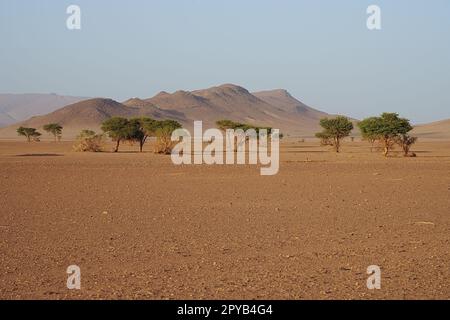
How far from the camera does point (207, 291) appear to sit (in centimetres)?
772

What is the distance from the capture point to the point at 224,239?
1127 cm

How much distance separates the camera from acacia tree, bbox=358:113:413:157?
48.3 m

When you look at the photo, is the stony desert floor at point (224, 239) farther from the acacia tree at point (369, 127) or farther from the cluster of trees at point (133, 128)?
the cluster of trees at point (133, 128)

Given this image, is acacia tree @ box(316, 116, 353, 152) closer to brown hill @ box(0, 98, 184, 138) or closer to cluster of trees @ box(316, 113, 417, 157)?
cluster of trees @ box(316, 113, 417, 157)

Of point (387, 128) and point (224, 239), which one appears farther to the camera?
point (387, 128)

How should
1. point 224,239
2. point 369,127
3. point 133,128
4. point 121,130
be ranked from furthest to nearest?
1. point 133,128
2. point 121,130
3. point 369,127
4. point 224,239

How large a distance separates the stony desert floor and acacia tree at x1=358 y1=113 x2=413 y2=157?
87.9 ft

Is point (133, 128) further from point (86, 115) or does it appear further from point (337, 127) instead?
point (86, 115)

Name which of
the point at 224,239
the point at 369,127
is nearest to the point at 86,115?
the point at 369,127

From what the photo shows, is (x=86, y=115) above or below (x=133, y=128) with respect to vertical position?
above

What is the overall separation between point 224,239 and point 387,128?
39115 mm

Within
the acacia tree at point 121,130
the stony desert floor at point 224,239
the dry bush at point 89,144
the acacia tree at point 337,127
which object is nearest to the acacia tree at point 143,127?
the acacia tree at point 121,130
